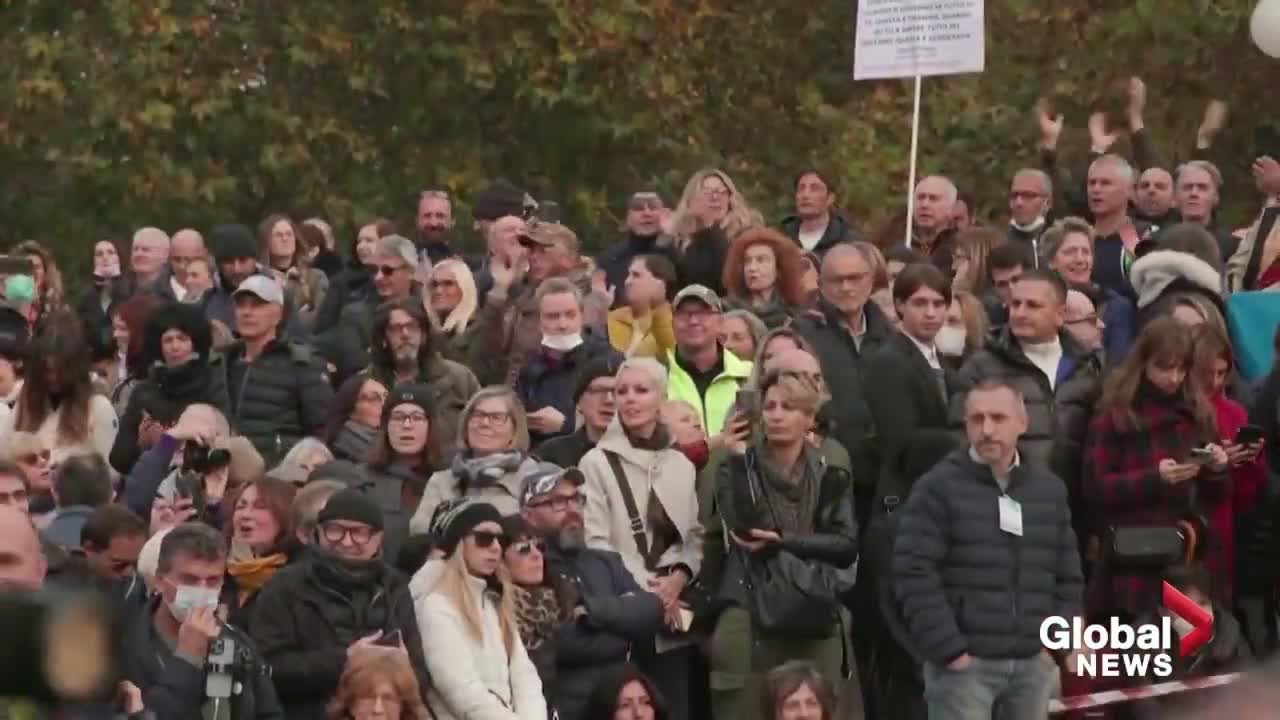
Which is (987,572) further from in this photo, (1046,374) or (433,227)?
(433,227)

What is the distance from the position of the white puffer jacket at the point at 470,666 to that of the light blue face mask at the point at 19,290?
5.46 m

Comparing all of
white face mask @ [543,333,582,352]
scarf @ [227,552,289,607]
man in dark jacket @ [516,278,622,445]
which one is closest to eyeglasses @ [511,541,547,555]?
scarf @ [227,552,289,607]

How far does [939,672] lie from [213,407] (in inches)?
132

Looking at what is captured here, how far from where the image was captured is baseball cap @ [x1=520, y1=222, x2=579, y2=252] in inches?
545

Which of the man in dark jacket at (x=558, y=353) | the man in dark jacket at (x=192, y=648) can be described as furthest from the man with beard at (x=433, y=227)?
the man in dark jacket at (x=192, y=648)

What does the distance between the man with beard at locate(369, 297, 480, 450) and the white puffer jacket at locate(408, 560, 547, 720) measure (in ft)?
7.58

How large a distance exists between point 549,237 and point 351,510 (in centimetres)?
428

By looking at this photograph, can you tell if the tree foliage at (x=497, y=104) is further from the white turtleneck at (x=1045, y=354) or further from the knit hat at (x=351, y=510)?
the knit hat at (x=351, y=510)

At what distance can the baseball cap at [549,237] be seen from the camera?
13844 mm

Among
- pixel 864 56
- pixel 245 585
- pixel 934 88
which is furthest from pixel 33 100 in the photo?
pixel 245 585

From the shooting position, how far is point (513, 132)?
23.9 m

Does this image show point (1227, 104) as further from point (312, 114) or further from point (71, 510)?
point (71, 510)

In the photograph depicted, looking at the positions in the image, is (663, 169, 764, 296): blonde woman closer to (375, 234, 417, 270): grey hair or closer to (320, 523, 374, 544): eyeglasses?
(375, 234, 417, 270): grey hair

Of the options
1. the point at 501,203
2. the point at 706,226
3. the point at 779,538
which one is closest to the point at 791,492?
the point at 779,538
